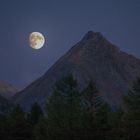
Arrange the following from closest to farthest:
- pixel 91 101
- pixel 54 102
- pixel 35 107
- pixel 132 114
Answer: pixel 132 114 → pixel 91 101 → pixel 54 102 → pixel 35 107

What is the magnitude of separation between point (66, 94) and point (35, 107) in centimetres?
2057

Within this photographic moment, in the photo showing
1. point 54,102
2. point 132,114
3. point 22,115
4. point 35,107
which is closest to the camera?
point 132,114

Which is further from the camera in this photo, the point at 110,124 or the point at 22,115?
the point at 22,115

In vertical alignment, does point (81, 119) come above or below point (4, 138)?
above

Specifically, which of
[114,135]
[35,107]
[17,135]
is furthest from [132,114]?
[35,107]

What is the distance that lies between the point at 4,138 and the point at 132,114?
74.1ft

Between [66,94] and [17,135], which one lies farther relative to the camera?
[17,135]

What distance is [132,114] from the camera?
50.3m

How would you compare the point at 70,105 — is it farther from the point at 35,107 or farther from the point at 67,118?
the point at 35,107

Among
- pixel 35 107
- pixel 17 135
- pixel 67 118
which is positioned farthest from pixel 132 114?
pixel 35 107

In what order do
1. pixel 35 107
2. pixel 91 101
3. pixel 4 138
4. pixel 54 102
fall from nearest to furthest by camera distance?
pixel 91 101
pixel 54 102
pixel 4 138
pixel 35 107

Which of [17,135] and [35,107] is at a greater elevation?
[35,107]

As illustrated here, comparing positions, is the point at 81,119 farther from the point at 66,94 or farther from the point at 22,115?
the point at 22,115

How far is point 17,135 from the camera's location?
6638cm
